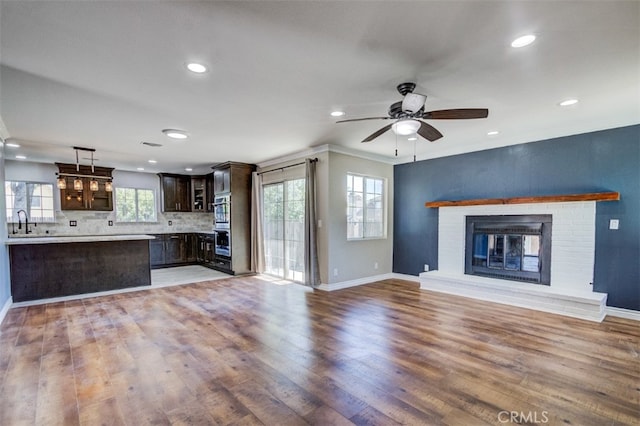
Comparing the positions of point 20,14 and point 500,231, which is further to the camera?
point 500,231

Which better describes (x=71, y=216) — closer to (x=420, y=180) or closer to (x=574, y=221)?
(x=420, y=180)

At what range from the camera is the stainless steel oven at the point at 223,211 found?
677cm

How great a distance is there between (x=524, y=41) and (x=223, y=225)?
6.36 meters

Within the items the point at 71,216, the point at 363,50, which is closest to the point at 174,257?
the point at 71,216

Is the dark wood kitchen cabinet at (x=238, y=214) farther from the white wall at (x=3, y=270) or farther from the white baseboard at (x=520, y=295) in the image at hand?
the white baseboard at (x=520, y=295)

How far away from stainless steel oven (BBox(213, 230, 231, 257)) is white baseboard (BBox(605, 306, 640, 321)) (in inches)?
260

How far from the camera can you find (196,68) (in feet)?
7.95

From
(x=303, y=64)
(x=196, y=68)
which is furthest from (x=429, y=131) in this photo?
(x=196, y=68)

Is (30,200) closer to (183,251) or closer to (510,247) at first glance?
(183,251)

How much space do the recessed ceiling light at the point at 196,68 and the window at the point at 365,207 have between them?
353 centimetres

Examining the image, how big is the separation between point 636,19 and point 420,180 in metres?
4.17

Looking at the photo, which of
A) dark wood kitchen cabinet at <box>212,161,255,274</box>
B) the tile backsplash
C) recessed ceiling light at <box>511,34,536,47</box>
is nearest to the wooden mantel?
recessed ceiling light at <box>511,34,536,47</box>

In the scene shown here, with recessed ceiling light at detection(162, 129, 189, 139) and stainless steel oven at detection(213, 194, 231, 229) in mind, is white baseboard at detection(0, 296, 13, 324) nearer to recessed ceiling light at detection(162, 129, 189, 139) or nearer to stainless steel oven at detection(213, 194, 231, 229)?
recessed ceiling light at detection(162, 129, 189, 139)

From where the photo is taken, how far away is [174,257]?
26.0 ft
